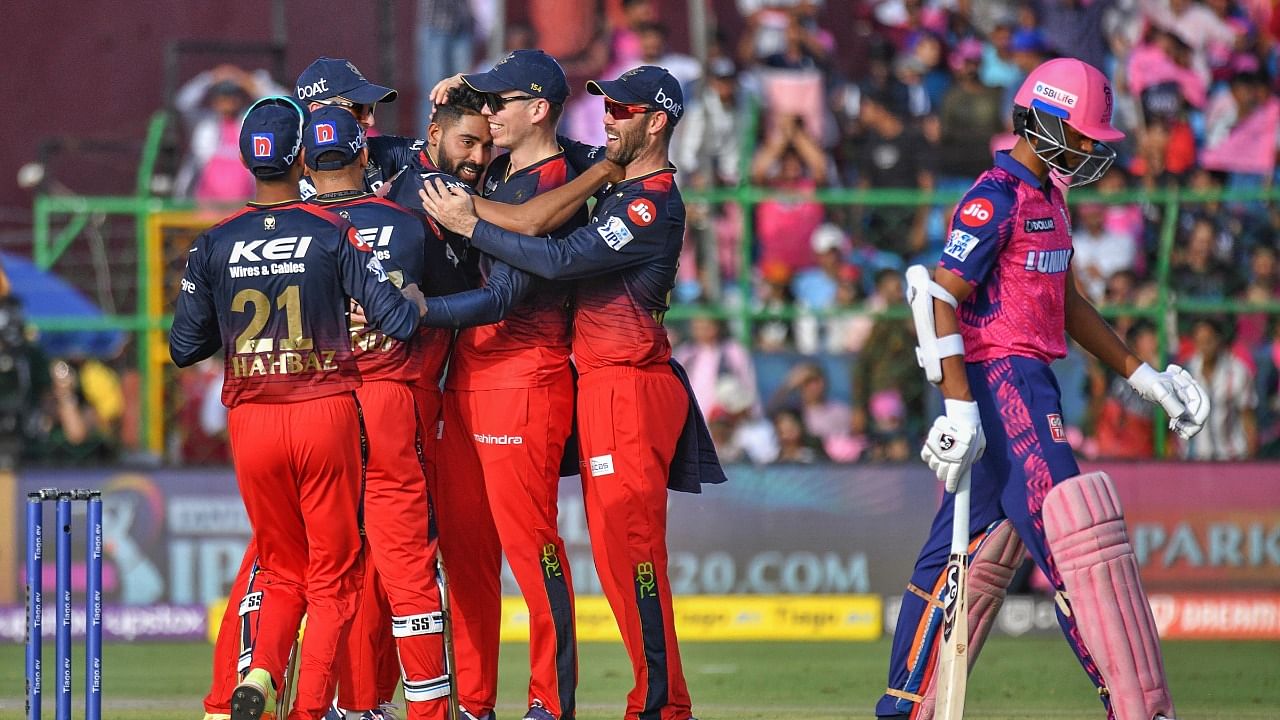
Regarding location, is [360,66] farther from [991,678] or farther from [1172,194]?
[991,678]

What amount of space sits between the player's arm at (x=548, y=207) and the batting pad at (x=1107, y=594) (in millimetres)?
2129

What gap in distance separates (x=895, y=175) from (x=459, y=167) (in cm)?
729

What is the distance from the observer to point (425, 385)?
23.0 feet

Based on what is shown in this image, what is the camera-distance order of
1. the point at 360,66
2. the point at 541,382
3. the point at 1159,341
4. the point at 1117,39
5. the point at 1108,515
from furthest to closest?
1. the point at 360,66
2. the point at 1117,39
3. the point at 1159,341
4. the point at 541,382
5. the point at 1108,515

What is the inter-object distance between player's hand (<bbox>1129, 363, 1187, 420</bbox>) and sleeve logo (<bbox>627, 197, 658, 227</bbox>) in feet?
6.46

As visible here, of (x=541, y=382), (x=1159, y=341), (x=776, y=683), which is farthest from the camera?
(x=1159, y=341)

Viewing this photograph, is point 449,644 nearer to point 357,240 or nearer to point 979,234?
point 357,240

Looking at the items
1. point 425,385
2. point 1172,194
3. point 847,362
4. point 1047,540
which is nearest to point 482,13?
point 847,362

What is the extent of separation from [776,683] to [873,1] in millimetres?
8611

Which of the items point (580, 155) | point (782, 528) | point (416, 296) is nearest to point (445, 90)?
point (580, 155)

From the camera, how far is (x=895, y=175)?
1406 centimetres

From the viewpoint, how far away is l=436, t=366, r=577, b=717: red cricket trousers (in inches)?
271

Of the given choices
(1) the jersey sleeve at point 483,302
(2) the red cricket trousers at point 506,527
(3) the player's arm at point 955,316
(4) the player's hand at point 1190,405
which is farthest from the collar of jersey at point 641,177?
(4) the player's hand at point 1190,405

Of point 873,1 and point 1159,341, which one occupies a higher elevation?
point 873,1
